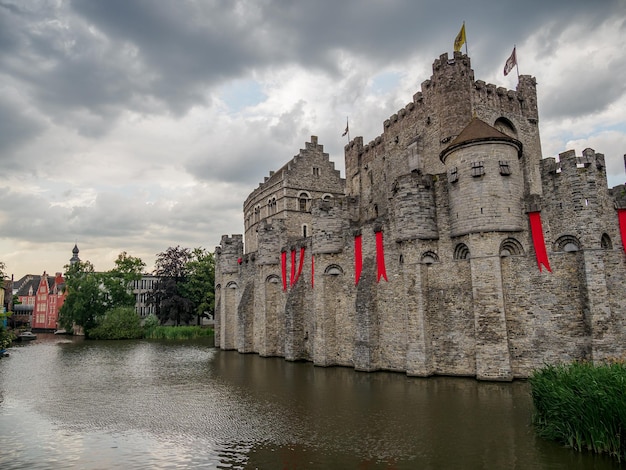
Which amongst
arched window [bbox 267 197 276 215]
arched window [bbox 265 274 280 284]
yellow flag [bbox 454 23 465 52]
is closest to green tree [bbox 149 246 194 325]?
arched window [bbox 267 197 276 215]

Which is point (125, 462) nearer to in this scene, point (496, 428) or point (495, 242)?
point (496, 428)

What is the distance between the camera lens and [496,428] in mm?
11383

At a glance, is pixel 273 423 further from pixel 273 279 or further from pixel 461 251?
pixel 273 279

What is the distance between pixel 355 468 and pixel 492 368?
1012cm

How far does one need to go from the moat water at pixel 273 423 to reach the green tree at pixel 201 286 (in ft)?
105

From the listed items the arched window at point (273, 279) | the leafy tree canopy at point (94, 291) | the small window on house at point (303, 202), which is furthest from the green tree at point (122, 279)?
the arched window at point (273, 279)

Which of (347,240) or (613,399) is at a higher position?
(347,240)

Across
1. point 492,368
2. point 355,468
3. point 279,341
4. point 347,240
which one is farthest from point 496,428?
point 279,341

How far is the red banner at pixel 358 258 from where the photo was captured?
22692 mm

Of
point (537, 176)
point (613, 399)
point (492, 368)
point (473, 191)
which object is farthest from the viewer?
point (537, 176)

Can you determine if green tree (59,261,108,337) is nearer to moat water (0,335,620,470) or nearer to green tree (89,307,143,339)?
green tree (89,307,143,339)

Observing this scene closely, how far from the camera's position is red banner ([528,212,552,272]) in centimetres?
1758

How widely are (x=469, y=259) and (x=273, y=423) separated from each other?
1075 centimetres

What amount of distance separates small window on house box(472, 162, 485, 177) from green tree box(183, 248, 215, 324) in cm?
4137
